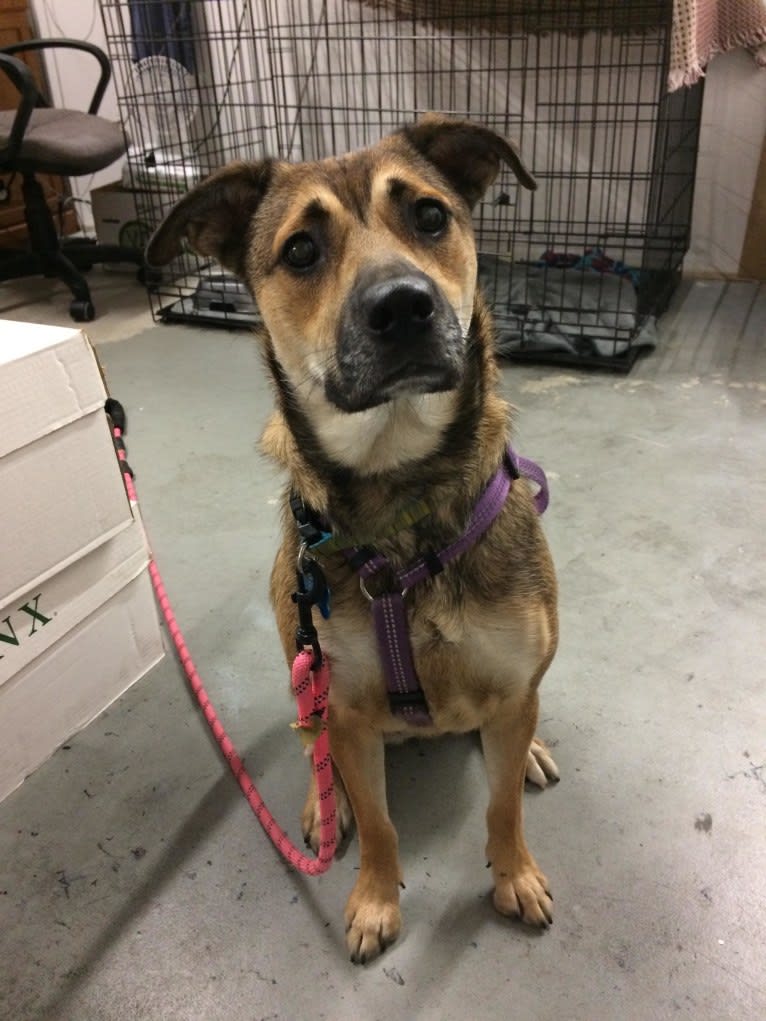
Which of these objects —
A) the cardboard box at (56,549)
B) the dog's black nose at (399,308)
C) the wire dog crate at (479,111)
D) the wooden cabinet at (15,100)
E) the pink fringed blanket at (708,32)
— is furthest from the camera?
the wooden cabinet at (15,100)

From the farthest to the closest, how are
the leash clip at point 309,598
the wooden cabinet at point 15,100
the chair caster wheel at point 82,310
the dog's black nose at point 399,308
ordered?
the wooden cabinet at point 15,100 < the chair caster wheel at point 82,310 < the leash clip at point 309,598 < the dog's black nose at point 399,308

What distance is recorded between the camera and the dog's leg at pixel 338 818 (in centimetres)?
133

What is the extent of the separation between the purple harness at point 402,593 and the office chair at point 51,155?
2.47 metres

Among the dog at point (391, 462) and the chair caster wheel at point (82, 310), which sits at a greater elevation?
the dog at point (391, 462)

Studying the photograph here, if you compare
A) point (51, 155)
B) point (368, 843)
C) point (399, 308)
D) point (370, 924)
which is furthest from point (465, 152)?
point (51, 155)

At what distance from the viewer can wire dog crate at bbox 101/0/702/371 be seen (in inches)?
130

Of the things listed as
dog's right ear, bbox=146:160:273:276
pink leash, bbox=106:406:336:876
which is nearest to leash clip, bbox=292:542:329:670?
pink leash, bbox=106:406:336:876

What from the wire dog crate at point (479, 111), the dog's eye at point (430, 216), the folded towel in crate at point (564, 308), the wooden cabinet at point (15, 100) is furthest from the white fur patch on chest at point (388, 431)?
the wooden cabinet at point (15, 100)

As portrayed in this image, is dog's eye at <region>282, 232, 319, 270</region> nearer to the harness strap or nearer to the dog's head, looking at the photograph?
the dog's head

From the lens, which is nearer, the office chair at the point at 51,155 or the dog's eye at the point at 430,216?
the dog's eye at the point at 430,216

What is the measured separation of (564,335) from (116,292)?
228cm

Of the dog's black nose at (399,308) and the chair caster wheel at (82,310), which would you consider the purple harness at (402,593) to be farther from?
the chair caster wheel at (82,310)

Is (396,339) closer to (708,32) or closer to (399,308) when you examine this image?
(399,308)

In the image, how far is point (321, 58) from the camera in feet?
12.7
